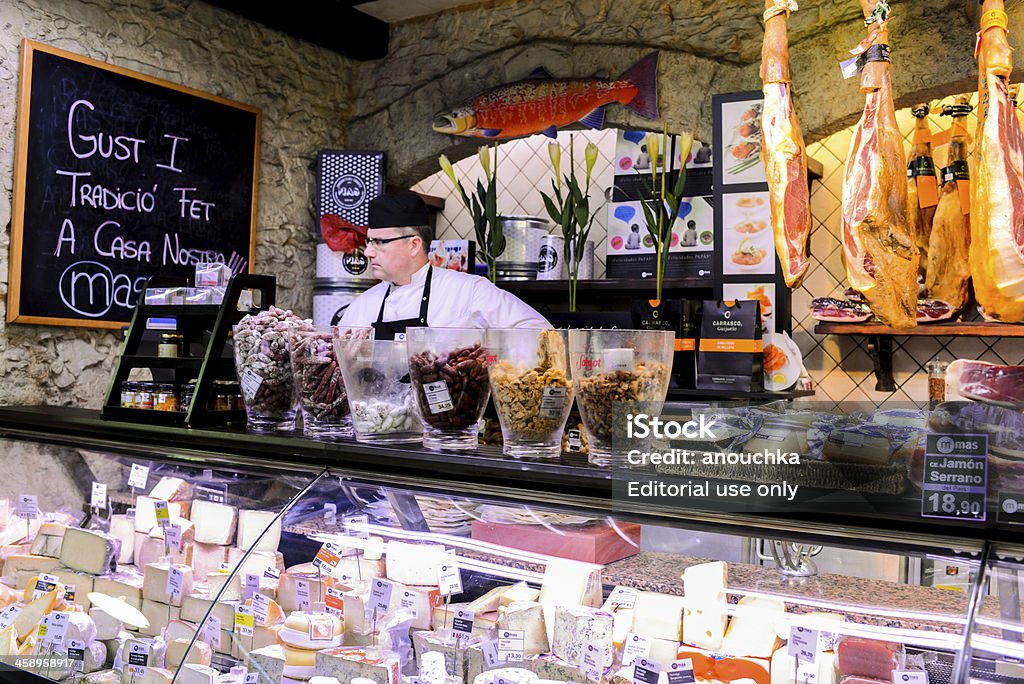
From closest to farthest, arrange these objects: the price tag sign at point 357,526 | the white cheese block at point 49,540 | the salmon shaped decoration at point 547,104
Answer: the price tag sign at point 357,526
the white cheese block at point 49,540
the salmon shaped decoration at point 547,104

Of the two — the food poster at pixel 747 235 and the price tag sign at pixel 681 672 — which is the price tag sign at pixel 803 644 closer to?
the price tag sign at pixel 681 672

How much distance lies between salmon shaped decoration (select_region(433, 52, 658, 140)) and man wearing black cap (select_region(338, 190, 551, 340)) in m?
1.12

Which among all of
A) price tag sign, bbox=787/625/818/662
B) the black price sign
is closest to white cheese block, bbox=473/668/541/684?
price tag sign, bbox=787/625/818/662

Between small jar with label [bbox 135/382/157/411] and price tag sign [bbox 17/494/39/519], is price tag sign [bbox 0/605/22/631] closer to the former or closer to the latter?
price tag sign [bbox 17/494/39/519]

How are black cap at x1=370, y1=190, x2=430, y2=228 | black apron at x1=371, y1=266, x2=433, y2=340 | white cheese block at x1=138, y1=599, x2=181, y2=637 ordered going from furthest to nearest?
black cap at x1=370, y1=190, x2=430, y2=228
black apron at x1=371, y1=266, x2=433, y2=340
white cheese block at x1=138, y1=599, x2=181, y2=637

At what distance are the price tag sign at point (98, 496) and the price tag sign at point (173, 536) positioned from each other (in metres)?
0.25

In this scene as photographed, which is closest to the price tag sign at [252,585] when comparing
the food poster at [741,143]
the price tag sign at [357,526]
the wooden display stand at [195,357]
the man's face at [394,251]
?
the price tag sign at [357,526]

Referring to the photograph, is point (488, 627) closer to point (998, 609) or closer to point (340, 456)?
point (340, 456)

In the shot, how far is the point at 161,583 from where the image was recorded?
1.87 metres

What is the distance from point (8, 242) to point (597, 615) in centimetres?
332

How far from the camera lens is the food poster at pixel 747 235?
12.0 ft

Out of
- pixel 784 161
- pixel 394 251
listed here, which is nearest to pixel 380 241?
pixel 394 251

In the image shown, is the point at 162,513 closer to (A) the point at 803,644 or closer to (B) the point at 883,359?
(A) the point at 803,644

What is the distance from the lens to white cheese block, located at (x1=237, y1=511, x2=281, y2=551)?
67.7 inches
